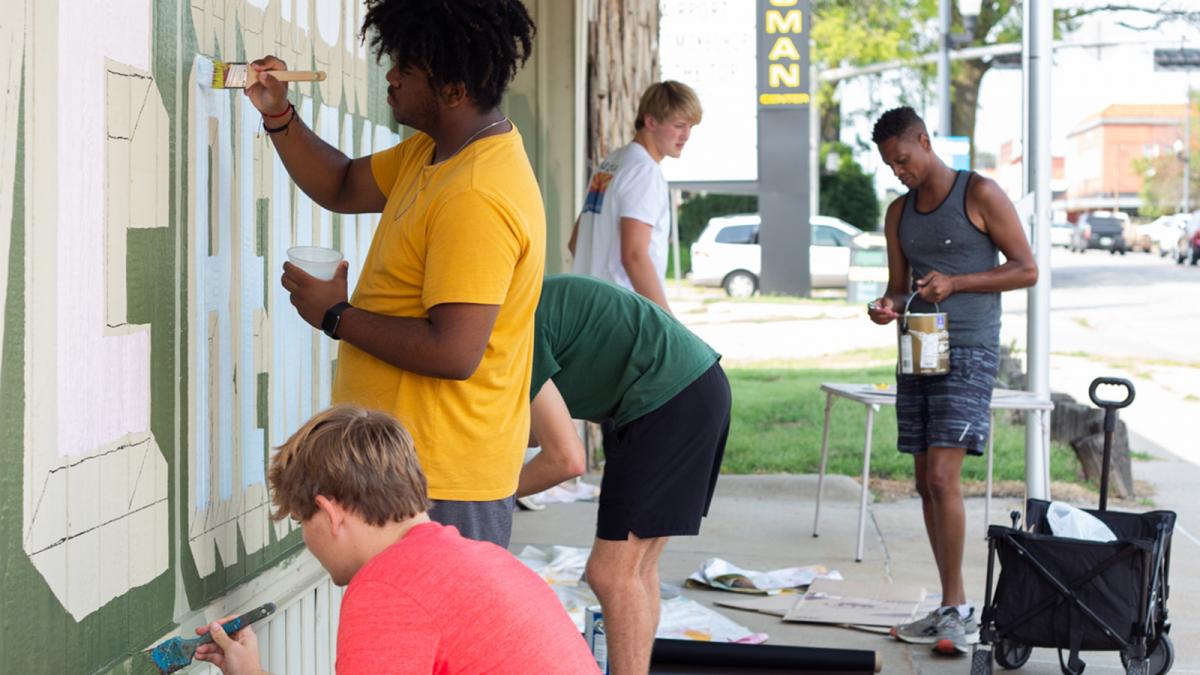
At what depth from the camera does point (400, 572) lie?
2010mm

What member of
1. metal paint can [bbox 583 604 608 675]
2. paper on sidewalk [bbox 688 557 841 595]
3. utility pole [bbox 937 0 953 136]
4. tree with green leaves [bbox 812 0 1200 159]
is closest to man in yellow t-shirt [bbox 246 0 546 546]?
metal paint can [bbox 583 604 608 675]

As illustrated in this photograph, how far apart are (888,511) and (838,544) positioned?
922mm

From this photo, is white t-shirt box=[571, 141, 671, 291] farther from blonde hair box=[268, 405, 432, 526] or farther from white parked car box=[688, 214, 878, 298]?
white parked car box=[688, 214, 878, 298]

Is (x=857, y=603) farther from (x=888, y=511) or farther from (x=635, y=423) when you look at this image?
(x=635, y=423)

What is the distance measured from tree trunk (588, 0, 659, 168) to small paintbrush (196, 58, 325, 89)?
5584 millimetres

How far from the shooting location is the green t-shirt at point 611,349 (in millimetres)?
3264

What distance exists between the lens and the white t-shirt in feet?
17.4

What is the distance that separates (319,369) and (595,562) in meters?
0.82

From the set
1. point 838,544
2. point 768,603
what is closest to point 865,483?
point 838,544

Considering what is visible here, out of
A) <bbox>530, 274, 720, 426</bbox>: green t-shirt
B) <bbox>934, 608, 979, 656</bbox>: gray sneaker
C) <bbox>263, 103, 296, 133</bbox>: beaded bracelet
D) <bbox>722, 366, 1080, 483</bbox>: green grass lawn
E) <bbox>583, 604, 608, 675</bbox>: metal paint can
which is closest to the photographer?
<bbox>263, 103, 296, 133</bbox>: beaded bracelet

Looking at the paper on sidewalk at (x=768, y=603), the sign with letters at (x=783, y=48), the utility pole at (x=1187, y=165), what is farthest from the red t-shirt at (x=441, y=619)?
the utility pole at (x=1187, y=165)

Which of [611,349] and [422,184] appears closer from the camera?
[422,184]

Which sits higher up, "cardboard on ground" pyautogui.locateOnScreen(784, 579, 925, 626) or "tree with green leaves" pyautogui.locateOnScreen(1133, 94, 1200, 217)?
"tree with green leaves" pyautogui.locateOnScreen(1133, 94, 1200, 217)

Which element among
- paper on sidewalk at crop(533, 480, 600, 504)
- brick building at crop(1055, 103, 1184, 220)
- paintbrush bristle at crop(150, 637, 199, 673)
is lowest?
paper on sidewalk at crop(533, 480, 600, 504)
